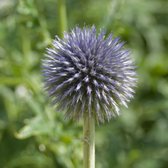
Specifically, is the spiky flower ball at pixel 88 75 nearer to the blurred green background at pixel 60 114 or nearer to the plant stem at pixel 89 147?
the plant stem at pixel 89 147

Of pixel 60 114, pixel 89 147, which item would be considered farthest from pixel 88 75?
pixel 60 114

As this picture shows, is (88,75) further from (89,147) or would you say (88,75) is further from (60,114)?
(60,114)

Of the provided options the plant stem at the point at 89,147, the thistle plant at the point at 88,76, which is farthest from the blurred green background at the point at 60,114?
the plant stem at the point at 89,147

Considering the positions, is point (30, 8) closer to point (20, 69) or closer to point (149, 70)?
point (20, 69)

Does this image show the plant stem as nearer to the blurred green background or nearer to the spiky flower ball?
the spiky flower ball

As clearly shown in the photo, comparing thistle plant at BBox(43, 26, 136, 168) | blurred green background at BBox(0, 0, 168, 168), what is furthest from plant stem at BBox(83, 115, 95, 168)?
blurred green background at BBox(0, 0, 168, 168)

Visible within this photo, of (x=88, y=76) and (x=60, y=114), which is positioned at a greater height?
(x=88, y=76)
